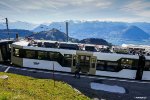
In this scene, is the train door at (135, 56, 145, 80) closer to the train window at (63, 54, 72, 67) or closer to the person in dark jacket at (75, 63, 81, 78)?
the person in dark jacket at (75, 63, 81, 78)

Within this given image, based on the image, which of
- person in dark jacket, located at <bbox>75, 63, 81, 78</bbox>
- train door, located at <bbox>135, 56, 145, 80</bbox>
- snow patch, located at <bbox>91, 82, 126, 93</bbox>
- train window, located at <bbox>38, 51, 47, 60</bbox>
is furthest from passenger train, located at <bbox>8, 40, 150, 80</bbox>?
snow patch, located at <bbox>91, 82, 126, 93</bbox>

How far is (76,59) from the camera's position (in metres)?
35.6

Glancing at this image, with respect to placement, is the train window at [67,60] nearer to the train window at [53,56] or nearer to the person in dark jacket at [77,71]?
the train window at [53,56]

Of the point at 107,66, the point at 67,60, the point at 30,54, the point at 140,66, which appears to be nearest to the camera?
the point at 140,66

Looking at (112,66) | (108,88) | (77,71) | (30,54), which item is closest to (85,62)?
(77,71)

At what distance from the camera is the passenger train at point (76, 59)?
34.7m

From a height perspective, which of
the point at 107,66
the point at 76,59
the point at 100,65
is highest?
the point at 76,59

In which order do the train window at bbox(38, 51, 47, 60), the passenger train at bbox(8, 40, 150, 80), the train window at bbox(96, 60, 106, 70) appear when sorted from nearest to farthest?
the passenger train at bbox(8, 40, 150, 80) → the train window at bbox(96, 60, 106, 70) → the train window at bbox(38, 51, 47, 60)

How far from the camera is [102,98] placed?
25.8 m

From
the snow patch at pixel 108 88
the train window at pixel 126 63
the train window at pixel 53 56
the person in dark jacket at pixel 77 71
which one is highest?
the train window at pixel 53 56

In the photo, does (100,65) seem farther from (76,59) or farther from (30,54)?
(30,54)

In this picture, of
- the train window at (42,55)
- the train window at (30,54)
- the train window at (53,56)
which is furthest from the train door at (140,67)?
the train window at (30,54)

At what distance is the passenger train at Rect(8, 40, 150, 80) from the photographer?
34688 mm

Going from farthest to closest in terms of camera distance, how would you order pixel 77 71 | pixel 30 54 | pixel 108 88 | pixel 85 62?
1. pixel 30 54
2. pixel 85 62
3. pixel 77 71
4. pixel 108 88
